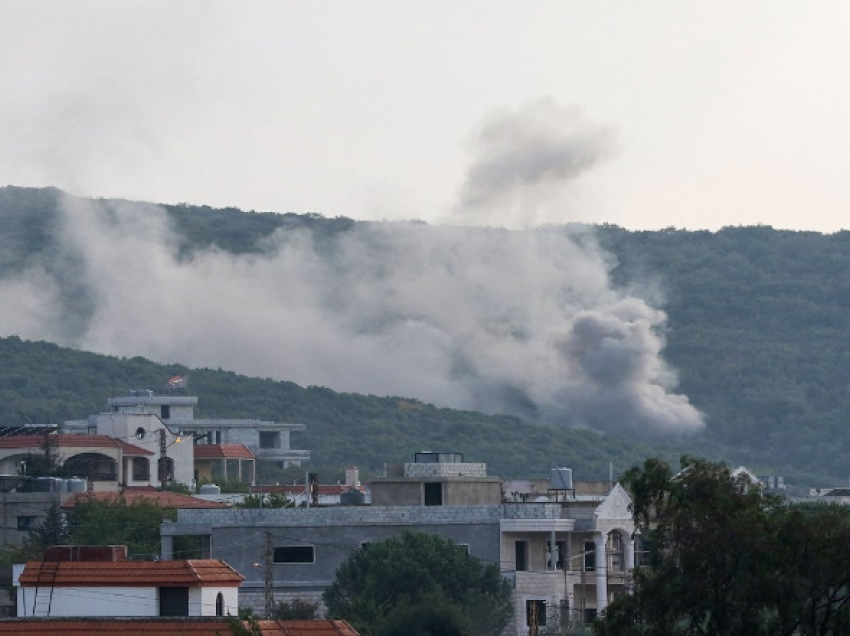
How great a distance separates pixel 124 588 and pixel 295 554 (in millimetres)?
26684

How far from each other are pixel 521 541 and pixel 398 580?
278 inches

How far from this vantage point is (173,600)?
5406cm

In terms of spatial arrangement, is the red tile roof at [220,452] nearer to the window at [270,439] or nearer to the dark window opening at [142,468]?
the dark window opening at [142,468]

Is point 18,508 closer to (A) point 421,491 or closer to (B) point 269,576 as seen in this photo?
(A) point 421,491

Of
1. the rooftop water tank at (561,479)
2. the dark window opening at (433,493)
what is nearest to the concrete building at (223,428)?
the rooftop water tank at (561,479)

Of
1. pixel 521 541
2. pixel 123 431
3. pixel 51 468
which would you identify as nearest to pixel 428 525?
pixel 521 541

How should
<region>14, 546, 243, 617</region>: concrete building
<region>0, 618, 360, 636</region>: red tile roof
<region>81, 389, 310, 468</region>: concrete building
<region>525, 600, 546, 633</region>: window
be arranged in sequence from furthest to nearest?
<region>81, 389, 310, 468</region>: concrete building → <region>525, 600, 546, 633</region>: window → <region>14, 546, 243, 617</region>: concrete building → <region>0, 618, 360, 636</region>: red tile roof

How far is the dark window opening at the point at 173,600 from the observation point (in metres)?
54.0

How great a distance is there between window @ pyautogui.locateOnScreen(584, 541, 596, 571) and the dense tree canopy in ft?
114

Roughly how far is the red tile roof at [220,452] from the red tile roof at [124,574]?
96992mm

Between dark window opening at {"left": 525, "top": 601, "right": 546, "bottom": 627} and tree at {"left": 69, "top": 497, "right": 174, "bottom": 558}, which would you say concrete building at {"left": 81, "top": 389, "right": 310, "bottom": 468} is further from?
dark window opening at {"left": 525, "top": 601, "right": 546, "bottom": 627}

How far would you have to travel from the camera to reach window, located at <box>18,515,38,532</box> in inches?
4073

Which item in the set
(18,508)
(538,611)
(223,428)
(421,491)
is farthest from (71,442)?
(538,611)

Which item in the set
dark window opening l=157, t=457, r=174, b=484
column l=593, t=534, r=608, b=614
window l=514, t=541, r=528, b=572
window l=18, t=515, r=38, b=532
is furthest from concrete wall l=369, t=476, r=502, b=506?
dark window opening l=157, t=457, r=174, b=484
